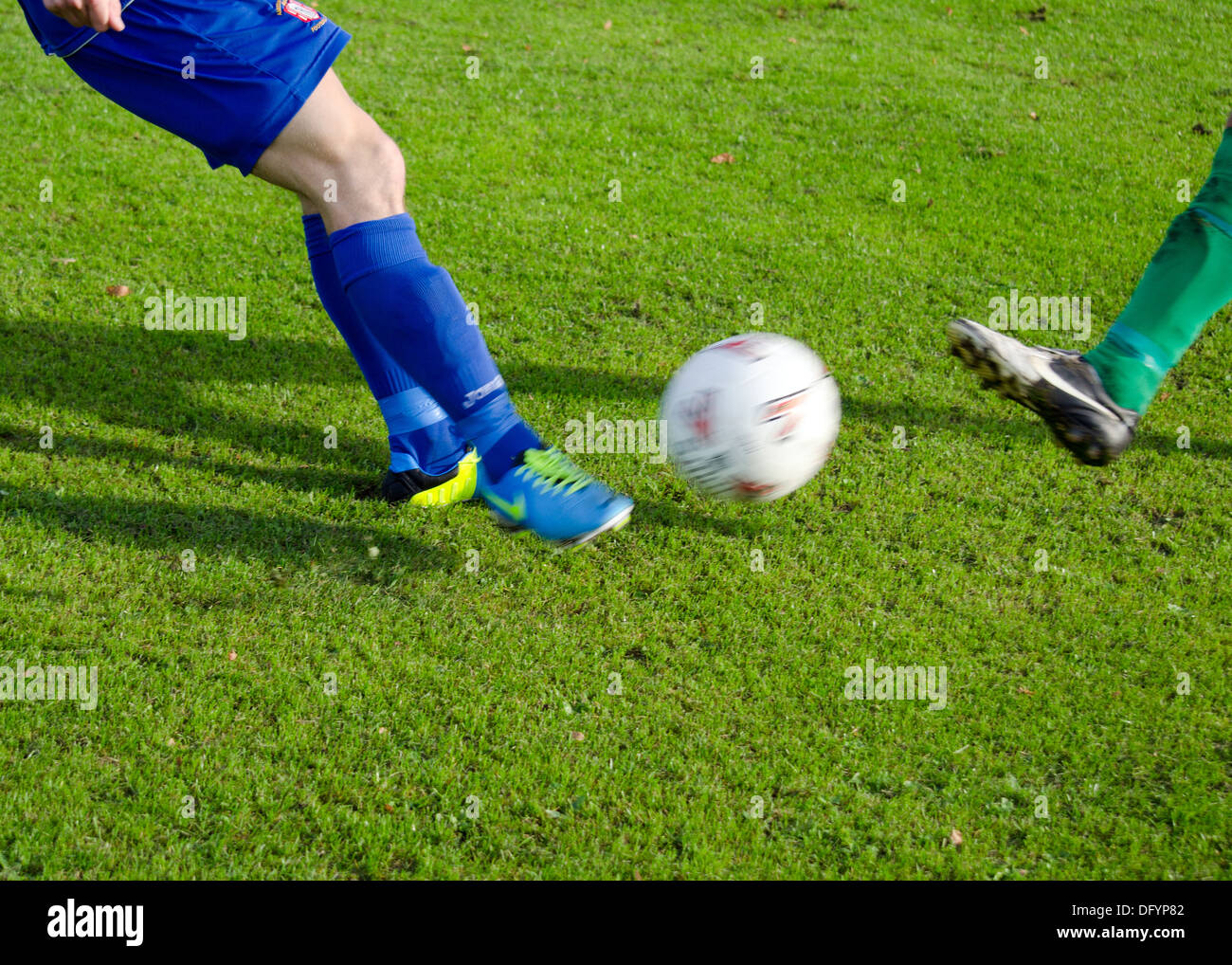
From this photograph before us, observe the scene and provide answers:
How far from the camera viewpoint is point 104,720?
9.77 ft

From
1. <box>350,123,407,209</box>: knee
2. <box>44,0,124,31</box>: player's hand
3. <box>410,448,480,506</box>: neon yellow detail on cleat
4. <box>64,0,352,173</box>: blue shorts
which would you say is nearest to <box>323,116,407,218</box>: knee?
<box>350,123,407,209</box>: knee

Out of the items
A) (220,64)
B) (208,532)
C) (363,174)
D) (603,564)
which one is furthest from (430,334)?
(208,532)

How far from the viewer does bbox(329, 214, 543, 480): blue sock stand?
2.85 meters

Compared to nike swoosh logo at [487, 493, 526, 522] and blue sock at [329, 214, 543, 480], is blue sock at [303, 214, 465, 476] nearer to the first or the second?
blue sock at [329, 214, 543, 480]

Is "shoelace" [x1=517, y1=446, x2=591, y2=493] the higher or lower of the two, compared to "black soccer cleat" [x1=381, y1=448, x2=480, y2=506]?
lower

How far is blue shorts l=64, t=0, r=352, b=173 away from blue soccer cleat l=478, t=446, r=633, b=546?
1.13 m

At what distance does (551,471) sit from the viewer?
2.82m

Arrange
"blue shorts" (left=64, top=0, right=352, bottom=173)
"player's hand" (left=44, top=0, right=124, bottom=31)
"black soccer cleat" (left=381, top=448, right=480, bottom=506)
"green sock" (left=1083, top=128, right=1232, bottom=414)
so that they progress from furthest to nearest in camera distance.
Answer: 1. "black soccer cleat" (left=381, top=448, right=480, bottom=506)
2. "green sock" (left=1083, top=128, right=1232, bottom=414)
3. "blue shorts" (left=64, top=0, right=352, bottom=173)
4. "player's hand" (left=44, top=0, right=124, bottom=31)

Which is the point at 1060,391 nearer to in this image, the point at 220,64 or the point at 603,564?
the point at 603,564

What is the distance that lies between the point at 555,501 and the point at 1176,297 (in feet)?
6.20

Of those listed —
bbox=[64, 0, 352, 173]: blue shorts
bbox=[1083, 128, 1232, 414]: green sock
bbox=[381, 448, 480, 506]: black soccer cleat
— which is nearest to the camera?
bbox=[64, 0, 352, 173]: blue shorts

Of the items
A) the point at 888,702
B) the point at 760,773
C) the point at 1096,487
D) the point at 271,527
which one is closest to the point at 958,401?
the point at 1096,487

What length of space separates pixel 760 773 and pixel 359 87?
693cm

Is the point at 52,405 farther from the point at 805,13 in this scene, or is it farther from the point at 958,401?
the point at 805,13
